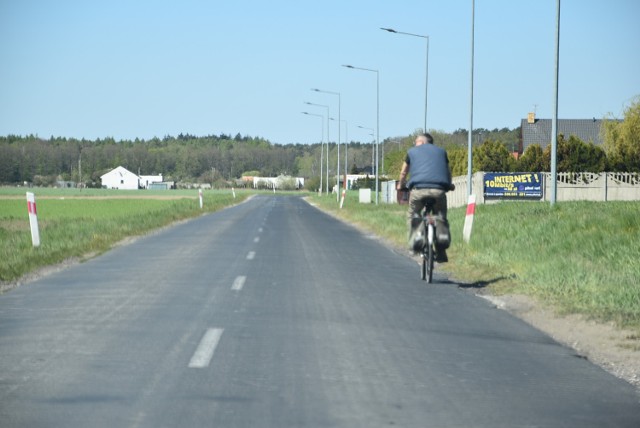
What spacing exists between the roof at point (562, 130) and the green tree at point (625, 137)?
961 inches

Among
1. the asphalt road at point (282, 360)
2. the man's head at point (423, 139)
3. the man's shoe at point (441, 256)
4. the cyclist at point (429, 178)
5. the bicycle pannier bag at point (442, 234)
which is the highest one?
the man's head at point (423, 139)

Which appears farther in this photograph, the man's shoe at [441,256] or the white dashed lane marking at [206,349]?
the man's shoe at [441,256]

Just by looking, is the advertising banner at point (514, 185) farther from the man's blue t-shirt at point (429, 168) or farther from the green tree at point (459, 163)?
the green tree at point (459, 163)

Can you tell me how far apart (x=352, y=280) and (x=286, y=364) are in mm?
7064

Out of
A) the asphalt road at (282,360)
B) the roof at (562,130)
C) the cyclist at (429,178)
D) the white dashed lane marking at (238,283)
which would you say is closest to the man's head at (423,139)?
the cyclist at (429,178)

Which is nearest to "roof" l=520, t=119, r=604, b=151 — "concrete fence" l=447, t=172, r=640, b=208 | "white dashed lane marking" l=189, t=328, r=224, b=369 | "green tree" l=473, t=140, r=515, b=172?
"green tree" l=473, t=140, r=515, b=172

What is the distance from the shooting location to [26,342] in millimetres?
8609

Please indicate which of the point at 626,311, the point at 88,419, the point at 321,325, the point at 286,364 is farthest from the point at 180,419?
the point at 626,311

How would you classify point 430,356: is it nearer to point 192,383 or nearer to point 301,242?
point 192,383

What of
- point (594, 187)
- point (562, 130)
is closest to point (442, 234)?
point (594, 187)

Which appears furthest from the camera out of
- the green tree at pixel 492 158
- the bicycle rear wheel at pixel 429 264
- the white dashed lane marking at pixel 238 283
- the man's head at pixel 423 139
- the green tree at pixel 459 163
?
the green tree at pixel 459 163

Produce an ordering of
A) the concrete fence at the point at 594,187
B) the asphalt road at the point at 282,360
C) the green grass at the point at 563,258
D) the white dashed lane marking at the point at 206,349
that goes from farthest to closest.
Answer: the concrete fence at the point at 594,187 → the green grass at the point at 563,258 → the white dashed lane marking at the point at 206,349 → the asphalt road at the point at 282,360

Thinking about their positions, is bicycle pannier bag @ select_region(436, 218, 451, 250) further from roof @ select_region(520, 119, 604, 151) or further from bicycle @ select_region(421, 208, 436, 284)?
roof @ select_region(520, 119, 604, 151)

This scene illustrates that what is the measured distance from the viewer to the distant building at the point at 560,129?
105 m
